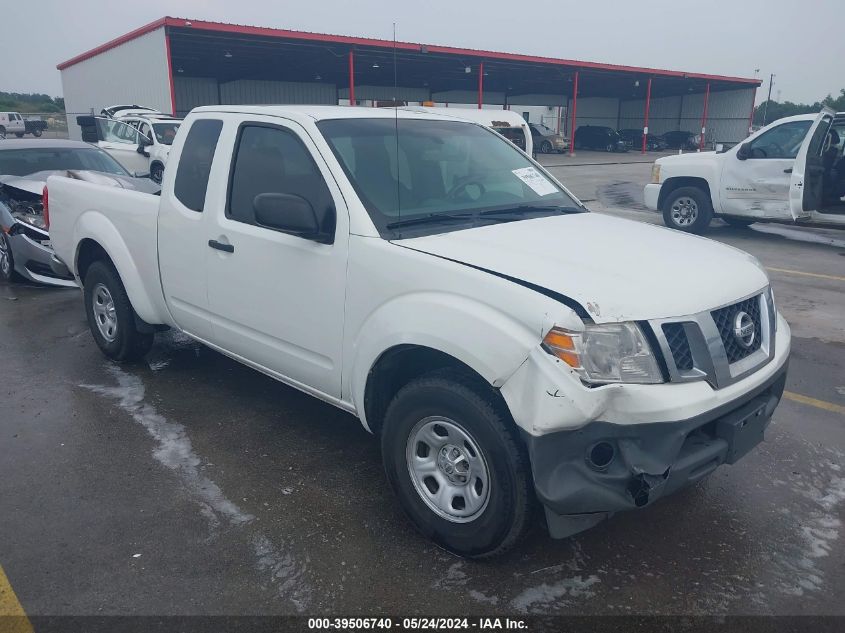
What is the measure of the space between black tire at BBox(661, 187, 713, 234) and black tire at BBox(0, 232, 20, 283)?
9.45 metres

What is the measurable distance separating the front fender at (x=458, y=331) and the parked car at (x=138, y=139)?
14.8 meters

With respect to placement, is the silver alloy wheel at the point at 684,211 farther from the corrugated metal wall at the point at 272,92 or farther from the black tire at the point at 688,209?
the corrugated metal wall at the point at 272,92

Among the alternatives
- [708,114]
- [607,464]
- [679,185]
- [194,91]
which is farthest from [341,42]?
[708,114]

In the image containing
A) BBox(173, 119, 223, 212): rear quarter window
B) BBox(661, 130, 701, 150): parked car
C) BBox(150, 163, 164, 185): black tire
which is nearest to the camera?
BBox(173, 119, 223, 212): rear quarter window

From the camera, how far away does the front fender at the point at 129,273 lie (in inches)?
191

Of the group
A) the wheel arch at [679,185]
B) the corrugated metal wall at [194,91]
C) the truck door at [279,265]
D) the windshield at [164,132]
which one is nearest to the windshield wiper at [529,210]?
the truck door at [279,265]

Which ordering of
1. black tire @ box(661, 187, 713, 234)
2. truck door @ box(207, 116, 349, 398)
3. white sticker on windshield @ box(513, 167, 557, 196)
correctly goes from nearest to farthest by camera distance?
truck door @ box(207, 116, 349, 398) < white sticker on windshield @ box(513, 167, 557, 196) < black tire @ box(661, 187, 713, 234)

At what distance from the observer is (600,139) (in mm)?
43844

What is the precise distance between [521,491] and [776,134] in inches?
385

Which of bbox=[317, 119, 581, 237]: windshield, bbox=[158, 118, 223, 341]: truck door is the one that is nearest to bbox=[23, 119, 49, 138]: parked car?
bbox=[158, 118, 223, 341]: truck door

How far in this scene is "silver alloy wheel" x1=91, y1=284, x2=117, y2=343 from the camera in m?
5.34

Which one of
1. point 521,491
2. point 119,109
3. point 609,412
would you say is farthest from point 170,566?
point 119,109

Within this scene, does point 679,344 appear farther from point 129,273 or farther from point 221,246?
point 129,273

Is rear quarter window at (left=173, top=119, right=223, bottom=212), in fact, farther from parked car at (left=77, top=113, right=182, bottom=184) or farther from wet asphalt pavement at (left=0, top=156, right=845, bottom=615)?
parked car at (left=77, top=113, right=182, bottom=184)
